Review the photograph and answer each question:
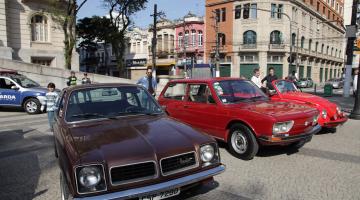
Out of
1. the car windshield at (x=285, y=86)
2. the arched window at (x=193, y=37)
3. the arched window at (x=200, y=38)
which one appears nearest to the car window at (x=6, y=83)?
the car windshield at (x=285, y=86)

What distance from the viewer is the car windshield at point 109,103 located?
4152mm

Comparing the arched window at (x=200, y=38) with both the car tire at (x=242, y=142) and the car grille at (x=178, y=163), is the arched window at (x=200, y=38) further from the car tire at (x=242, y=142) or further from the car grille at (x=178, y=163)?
the car grille at (x=178, y=163)

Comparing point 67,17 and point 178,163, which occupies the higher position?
point 67,17

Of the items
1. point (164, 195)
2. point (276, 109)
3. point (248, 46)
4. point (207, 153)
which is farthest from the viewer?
point (248, 46)

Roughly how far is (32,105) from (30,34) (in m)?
16.2

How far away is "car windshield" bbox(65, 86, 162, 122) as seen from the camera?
163 inches

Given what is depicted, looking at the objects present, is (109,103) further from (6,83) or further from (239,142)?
(6,83)

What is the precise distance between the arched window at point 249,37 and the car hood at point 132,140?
137 feet

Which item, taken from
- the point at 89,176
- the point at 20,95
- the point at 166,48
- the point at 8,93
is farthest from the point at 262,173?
the point at 166,48

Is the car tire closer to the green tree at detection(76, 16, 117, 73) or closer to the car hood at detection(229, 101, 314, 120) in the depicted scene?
the car hood at detection(229, 101, 314, 120)

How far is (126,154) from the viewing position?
3.02m

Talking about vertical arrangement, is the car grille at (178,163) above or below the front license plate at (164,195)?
above

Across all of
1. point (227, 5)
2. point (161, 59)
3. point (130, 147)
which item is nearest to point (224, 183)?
point (130, 147)

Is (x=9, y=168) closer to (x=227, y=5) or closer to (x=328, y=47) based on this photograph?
(x=227, y=5)
